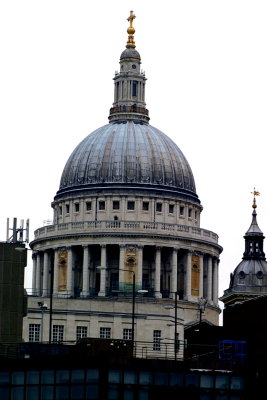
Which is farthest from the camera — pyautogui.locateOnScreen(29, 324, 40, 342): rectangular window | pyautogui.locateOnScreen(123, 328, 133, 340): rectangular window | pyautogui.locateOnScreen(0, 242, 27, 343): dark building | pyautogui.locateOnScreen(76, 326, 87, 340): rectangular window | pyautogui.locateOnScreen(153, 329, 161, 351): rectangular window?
pyautogui.locateOnScreen(76, 326, 87, 340): rectangular window

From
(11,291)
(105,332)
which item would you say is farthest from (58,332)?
(11,291)

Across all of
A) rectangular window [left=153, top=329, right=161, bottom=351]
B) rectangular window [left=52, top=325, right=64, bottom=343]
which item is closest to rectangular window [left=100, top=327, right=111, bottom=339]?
rectangular window [left=52, top=325, right=64, bottom=343]

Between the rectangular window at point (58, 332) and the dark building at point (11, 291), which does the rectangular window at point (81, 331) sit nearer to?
the rectangular window at point (58, 332)

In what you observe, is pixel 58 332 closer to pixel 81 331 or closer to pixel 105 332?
pixel 81 331

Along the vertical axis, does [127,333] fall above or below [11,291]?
above

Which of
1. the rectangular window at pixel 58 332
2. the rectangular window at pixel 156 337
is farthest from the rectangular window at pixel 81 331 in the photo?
the rectangular window at pixel 156 337

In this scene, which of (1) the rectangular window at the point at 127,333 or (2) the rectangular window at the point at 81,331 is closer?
(1) the rectangular window at the point at 127,333

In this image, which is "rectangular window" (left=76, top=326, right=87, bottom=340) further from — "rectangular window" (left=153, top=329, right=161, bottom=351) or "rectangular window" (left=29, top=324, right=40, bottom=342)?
"rectangular window" (left=153, top=329, right=161, bottom=351)

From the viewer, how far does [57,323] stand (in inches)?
7106

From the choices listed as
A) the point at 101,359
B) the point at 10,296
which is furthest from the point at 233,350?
the point at 101,359

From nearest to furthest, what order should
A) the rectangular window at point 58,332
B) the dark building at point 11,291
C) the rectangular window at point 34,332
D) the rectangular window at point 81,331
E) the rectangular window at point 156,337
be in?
the dark building at point 11,291 < the rectangular window at point 34,332 < the rectangular window at point 156,337 < the rectangular window at point 58,332 < the rectangular window at point 81,331

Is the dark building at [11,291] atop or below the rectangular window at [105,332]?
below

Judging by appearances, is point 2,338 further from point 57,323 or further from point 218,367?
point 57,323

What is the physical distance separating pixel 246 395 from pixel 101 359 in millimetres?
9873
